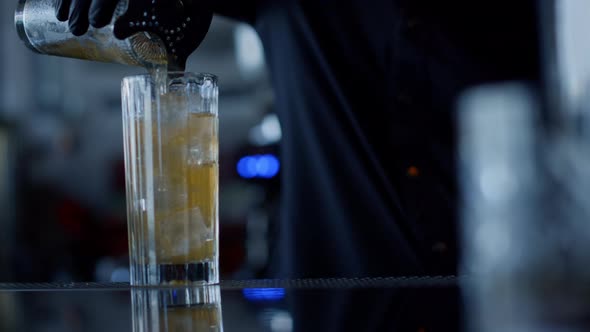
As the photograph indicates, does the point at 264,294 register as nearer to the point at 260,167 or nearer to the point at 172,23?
the point at 172,23

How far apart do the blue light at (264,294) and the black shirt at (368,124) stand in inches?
23.2

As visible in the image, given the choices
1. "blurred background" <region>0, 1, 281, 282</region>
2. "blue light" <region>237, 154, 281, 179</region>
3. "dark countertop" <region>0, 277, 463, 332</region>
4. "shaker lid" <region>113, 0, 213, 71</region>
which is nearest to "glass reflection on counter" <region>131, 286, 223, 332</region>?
"dark countertop" <region>0, 277, 463, 332</region>

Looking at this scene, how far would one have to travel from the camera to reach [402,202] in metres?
1.59

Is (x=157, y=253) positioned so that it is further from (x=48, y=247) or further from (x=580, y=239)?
(x=48, y=247)

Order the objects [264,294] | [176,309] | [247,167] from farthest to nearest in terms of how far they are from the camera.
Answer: [247,167], [264,294], [176,309]

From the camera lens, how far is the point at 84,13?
99 centimetres

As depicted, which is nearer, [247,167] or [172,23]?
[172,23]

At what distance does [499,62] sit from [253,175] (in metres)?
2.69

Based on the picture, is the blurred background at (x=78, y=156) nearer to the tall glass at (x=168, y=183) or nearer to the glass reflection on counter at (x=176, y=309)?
the tall glass at (x=168, y=183)

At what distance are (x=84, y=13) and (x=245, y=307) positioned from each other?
0.39 meters

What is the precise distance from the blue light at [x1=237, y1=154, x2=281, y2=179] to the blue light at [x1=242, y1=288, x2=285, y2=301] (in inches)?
131

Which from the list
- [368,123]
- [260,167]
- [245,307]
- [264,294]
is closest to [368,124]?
[368,123]

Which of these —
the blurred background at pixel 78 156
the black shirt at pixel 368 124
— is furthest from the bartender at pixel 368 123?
the blurred background at pixel 78 156

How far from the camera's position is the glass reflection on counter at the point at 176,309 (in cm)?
67
